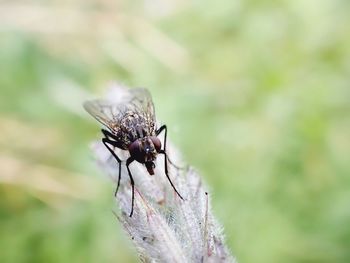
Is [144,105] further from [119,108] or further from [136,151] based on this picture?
[136,151]

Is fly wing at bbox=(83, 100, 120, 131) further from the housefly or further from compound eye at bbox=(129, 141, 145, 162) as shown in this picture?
compound eye at bbox=(129, 141, 145, 162)

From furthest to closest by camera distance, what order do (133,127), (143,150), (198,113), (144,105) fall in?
(198,113), (144,105), (133,127), (143,150)

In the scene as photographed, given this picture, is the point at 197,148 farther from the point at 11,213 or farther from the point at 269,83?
the point at 11,213

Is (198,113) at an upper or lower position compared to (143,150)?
upper

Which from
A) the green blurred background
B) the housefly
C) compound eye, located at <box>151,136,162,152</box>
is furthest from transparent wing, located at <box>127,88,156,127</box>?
the green blurred background

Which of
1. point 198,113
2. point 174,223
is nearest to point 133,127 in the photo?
point 174,223

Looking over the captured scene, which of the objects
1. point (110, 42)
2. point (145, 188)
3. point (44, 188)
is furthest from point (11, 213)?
point (145, 188)

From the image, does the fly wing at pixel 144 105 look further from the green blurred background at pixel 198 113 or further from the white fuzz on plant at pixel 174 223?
the green blurred background at pixel 198 113
